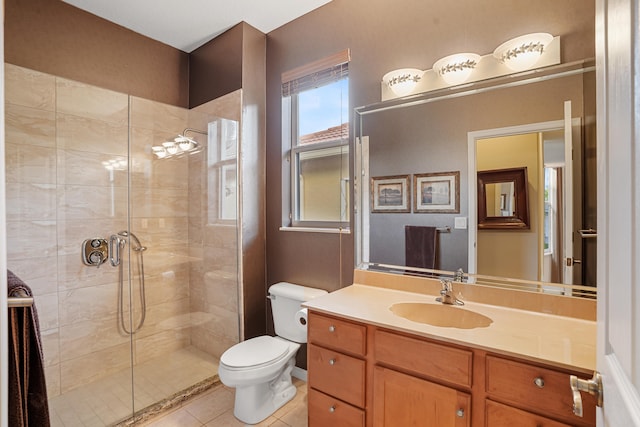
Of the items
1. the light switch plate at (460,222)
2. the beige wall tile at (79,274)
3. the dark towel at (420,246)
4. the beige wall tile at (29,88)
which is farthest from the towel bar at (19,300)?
the light switch plate at (460,222)

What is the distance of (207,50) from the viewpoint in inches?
106

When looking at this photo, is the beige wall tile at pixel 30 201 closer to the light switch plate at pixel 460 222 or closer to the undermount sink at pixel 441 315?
the undermount sink at pixel 441 315

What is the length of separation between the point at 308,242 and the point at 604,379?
5.95 feet

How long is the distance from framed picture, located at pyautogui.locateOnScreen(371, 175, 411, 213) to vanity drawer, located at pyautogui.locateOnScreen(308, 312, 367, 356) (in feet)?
2.55

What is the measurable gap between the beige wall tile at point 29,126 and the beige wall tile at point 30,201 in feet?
0.92

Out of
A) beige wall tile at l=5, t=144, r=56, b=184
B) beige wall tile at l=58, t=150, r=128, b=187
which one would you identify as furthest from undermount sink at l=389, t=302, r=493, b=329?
beige wall tile at l=5, t=144, r=56, b=184

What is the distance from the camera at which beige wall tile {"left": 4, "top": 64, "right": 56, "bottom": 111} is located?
1.90 metres

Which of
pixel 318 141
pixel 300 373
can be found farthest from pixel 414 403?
pixel 318 141

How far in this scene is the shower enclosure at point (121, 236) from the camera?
2004 mm

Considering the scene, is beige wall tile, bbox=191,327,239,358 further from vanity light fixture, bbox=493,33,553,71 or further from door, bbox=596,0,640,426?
vanity light fixture, bbox=493,33,553,71

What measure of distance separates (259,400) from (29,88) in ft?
8.13

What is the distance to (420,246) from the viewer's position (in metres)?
1.79

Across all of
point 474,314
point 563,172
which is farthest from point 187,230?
point 563,172

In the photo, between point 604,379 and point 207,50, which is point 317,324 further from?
point 207,50
